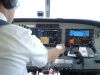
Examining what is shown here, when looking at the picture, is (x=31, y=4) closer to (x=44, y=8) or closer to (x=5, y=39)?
(x=44, y=8)

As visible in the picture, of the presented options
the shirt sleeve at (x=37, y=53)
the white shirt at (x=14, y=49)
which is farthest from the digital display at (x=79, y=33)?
the white shirt at (x=14, y=49)

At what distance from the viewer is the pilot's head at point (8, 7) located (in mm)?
1239

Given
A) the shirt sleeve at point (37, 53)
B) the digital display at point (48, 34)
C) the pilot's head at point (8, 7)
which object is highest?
the pilot's head at point (8, 7)

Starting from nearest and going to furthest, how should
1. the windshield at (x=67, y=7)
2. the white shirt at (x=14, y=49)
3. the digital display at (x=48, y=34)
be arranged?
the white shirt at (x=14, y=49), the digital display at (x=48, y=34), the windshield at (x=67, y=7)

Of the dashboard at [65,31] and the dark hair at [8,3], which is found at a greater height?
the dark hair at [8,3]

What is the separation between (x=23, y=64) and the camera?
4.09ft

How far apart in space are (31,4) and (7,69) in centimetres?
255

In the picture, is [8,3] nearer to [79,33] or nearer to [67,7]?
[79,33]

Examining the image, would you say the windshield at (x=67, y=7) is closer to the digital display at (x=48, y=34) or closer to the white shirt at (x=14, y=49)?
the digital display at (x=48, y=34)

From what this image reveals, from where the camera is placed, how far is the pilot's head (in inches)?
48.8

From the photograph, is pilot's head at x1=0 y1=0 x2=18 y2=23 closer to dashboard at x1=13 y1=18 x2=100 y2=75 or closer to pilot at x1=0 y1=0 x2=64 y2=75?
pilot at x1=0 y1=0 x2=64 y2=75

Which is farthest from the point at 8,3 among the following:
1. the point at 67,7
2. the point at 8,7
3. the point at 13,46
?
the point at 67,7

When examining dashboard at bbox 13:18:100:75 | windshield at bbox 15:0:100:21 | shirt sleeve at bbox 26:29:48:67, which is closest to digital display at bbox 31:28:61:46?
dashboard at bbox 13:18:100:75

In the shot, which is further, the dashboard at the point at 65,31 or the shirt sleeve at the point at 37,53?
the dashboard at the point at 65,31
